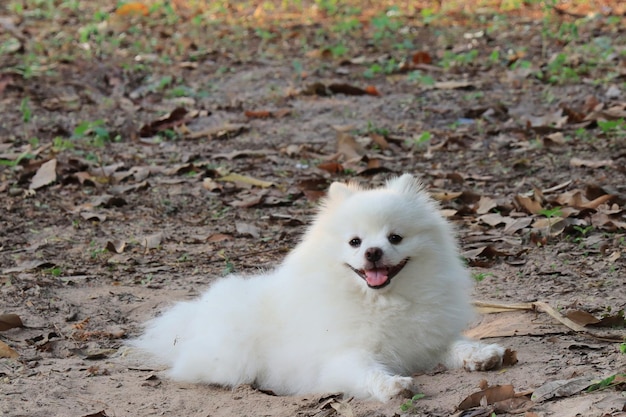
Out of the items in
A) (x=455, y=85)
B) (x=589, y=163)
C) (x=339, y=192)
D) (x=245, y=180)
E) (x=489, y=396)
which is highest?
(x=339, y=192)

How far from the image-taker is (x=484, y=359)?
158 inches

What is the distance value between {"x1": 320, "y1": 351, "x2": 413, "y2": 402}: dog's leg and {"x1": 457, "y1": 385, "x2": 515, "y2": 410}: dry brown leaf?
0.34 meters

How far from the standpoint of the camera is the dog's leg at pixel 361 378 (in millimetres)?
3824

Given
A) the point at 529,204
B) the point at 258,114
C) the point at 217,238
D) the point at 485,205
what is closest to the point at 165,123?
the point at 258,114

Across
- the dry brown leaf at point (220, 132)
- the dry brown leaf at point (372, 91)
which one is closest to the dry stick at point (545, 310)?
the dry brown leaf at point (220, 132)

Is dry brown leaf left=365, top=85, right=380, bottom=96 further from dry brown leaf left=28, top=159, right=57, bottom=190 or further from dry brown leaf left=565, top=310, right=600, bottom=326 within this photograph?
dry brown leaf left=565, top=310, right=600, bottom=326

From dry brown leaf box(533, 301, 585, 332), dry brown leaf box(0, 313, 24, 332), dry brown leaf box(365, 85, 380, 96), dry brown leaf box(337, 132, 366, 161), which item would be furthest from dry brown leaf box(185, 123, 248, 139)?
dry brown leaf box(533, 301, 585, 332)

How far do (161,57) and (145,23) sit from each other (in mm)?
2137

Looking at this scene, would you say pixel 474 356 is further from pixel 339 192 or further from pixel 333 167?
pixel 333 167

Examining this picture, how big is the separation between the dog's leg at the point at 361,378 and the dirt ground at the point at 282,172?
5cm

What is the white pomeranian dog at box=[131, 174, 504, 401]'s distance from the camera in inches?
162

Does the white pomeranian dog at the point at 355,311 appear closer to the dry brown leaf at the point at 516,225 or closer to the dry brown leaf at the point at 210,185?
the dry brown leaf at the point at 516,225

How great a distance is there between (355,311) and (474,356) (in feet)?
1.80

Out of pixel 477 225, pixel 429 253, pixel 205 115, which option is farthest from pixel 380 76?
pixel 429 253
